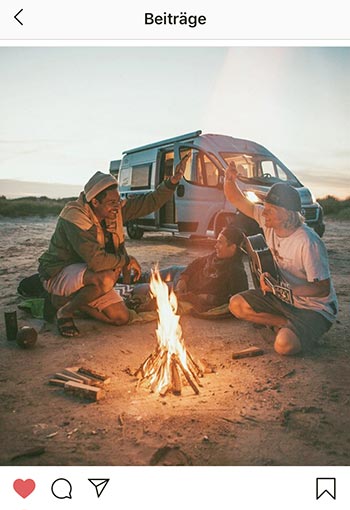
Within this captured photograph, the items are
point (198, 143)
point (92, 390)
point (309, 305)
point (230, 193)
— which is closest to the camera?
point (92, 390)

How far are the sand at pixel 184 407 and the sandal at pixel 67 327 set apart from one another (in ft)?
0.19

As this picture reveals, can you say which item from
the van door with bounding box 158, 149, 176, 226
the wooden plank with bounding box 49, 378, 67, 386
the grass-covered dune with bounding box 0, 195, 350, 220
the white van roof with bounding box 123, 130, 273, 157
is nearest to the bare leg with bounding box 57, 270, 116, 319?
the wooden plank with bounding box 49, 378, 67, 386

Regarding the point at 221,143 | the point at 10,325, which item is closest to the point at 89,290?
the point at 10,325

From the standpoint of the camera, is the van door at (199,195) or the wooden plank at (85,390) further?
the van door at (199,195)

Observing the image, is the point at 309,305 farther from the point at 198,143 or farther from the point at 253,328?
the point at 198,143

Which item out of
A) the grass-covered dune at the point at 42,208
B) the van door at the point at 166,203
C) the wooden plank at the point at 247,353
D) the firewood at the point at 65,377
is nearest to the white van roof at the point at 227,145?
the van door at the point at 166,203

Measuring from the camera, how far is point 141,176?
10.6 meters

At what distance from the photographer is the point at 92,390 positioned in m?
2.89

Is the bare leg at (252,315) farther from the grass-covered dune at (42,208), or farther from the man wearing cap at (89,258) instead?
the grass-covered dune at (42,208)
